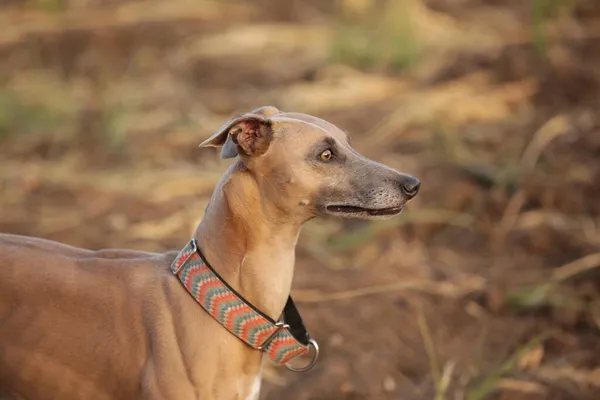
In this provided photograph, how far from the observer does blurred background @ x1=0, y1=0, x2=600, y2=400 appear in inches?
186

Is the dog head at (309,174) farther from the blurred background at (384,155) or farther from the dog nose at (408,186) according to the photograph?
the blurred background at (384,155)

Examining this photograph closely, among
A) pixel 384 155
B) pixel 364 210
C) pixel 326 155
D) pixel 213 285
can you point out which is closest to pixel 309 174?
pixel 326 155

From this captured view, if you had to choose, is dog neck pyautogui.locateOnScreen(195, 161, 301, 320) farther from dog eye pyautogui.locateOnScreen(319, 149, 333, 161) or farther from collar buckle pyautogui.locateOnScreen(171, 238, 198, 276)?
dog eye pyautogui.locateOnScreen(319, 149, 333, 161)

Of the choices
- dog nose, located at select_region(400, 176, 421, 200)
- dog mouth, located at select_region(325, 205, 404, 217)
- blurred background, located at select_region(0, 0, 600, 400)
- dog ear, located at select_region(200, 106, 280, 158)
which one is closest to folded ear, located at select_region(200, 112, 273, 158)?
dog ear, located at select_region(200, 106, 280, 158)

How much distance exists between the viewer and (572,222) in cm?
575

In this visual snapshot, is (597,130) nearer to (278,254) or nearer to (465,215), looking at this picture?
(465,215)

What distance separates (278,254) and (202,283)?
25 centimetres

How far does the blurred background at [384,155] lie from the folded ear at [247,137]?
137 centimetres

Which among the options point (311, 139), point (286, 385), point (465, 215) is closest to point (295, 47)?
point (465, 215)

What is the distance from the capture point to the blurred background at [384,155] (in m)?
4.72

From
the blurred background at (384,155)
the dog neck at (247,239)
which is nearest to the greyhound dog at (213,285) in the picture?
the dog neck at (247,239)

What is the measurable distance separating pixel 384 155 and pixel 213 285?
3935 mm

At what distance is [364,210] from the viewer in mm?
3010

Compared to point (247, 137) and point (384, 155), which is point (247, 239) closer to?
point (247, 137)
